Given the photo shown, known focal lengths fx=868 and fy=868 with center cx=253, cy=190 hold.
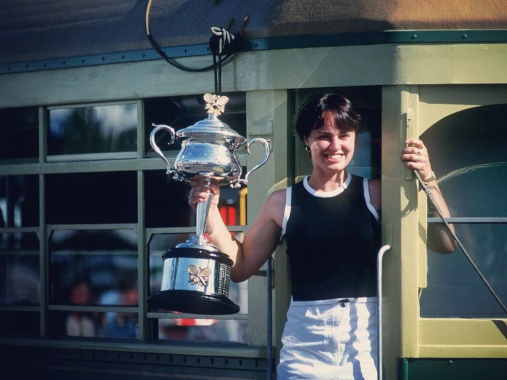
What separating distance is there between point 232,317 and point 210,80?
1.05 metres

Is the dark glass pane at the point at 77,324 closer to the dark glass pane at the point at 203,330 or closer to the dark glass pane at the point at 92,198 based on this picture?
the dark glass pane at the point at 203,330

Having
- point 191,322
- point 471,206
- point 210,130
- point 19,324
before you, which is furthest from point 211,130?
point 19,324

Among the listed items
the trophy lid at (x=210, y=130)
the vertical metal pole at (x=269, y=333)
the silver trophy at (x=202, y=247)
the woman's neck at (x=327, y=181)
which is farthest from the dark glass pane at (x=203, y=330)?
the trophy lid at (x=210, y=130)

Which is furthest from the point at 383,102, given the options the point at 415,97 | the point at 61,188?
the point at 61,188

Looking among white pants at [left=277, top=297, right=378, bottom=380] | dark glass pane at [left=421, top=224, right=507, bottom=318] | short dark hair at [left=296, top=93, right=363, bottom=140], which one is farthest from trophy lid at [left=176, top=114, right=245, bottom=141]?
dark glass pane at [left=421, top=224, right=507, bottom=318]

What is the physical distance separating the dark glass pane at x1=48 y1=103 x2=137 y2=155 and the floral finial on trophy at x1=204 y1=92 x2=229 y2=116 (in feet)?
1.99

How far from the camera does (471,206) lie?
3.62 metres

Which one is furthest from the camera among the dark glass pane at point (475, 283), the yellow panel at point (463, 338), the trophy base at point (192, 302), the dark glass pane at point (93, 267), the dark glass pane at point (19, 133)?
the dark glass pane at point (19, 133)

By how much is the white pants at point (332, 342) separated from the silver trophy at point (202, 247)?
0.30 meters

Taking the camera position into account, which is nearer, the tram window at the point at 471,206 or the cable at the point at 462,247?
the cable at the point at 462,247

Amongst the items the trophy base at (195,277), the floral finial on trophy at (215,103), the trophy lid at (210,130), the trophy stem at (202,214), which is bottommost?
the trophy base at (195,277)

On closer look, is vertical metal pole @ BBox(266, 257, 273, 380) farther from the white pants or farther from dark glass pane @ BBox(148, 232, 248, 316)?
dark glass pane @ BBox(148, 232, 248, 316)

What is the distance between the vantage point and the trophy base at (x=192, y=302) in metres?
3.35

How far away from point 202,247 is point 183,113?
811 mm
